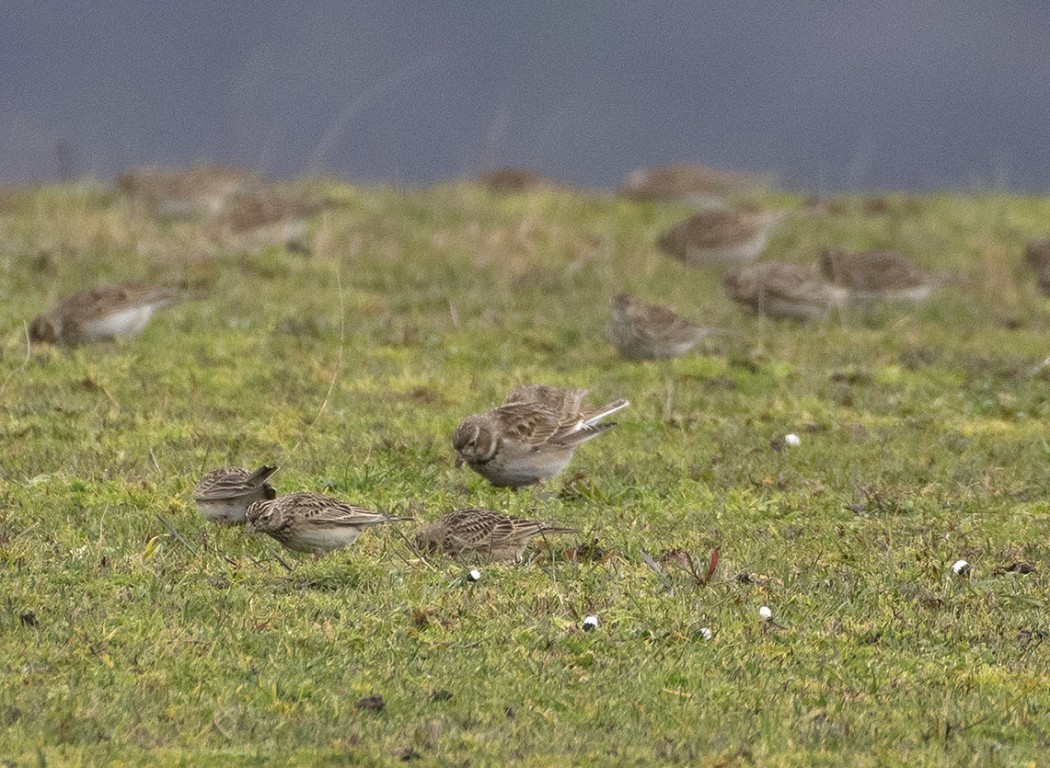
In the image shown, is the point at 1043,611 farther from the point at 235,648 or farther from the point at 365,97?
the point at 365,97

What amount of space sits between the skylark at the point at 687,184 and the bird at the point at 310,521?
62.9 feet

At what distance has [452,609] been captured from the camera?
28.6 feet

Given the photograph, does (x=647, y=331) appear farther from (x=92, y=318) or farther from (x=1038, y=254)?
(x=1038, y=254)

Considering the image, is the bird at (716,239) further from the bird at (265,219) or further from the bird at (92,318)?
the bird at (92,318)

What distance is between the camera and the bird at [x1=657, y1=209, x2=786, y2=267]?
23.3 m

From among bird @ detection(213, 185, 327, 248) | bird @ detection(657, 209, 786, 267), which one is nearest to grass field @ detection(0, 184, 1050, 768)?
bird @ detection(213, 185, 327, 248)

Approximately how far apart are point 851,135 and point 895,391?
1244 centimetres

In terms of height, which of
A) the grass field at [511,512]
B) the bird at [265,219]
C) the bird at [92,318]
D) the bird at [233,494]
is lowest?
the grass field at [511,512]

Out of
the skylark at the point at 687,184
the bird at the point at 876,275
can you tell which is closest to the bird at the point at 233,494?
the bird at the point at 876,275

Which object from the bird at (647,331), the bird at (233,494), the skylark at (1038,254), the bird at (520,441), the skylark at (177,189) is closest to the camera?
the bird at (233,494)

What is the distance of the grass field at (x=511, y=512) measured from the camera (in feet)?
24.1

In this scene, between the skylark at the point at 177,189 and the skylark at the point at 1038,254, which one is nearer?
the skylark at the point at 1038,254

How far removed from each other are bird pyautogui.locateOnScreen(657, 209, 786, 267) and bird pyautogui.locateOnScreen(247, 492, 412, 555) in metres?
13.8

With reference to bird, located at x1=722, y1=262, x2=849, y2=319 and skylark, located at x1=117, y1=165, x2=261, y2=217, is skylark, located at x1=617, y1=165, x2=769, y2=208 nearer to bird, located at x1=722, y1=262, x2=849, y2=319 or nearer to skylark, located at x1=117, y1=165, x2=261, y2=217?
skylark, located at x1=117, y1=165, x2=261, y2=217
